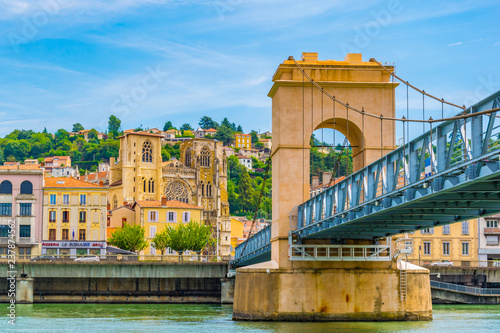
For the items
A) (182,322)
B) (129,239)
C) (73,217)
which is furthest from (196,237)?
(182,322)

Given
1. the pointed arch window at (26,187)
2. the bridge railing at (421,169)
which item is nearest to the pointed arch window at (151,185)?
the pointed arch window at (26,187)

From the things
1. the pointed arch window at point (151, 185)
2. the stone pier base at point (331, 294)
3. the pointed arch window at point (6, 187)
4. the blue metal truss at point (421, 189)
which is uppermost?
the pointed arch window at point (151, 185)

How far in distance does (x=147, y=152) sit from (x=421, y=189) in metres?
119

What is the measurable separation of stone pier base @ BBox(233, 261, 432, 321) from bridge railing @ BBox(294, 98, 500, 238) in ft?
11.5

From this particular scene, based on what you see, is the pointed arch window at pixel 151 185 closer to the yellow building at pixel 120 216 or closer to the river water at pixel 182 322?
the yellow building at pixel 120 216

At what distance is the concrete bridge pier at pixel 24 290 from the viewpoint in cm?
6188

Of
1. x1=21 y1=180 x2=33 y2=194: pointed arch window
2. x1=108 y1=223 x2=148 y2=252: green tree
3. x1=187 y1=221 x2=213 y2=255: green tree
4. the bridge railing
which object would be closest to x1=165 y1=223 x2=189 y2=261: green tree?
x1=187 y1=221 x2=213 y2=255: green tree

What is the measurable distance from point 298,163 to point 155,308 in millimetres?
22472

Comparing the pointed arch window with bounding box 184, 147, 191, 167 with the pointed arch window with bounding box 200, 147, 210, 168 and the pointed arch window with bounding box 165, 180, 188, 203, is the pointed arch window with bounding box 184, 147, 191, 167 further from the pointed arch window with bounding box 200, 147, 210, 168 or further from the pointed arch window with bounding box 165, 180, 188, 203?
the pointed arch window with bounding box 165, 180, 188, 203

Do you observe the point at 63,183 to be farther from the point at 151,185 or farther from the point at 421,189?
the point at 421,189

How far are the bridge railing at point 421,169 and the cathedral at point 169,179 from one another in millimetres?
102149

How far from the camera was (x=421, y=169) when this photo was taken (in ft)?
81.8

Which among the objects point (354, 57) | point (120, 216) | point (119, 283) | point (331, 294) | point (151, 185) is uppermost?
point (151, 185)

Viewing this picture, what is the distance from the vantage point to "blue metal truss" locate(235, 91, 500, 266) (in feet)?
69.4
